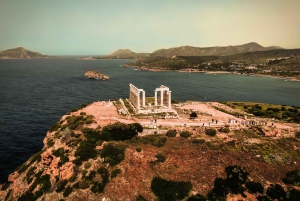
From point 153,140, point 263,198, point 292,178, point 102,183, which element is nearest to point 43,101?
point 153,140

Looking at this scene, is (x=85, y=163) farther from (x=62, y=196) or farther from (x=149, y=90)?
(x=149, y=90)

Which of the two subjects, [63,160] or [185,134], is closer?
[63,160]

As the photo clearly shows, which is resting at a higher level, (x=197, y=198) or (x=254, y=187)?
(x=254, y=187)

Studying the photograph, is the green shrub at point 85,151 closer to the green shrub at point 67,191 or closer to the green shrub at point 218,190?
the green shrub at point 67,191

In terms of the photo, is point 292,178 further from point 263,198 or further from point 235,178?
point 235,178

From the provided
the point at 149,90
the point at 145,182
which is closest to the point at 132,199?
the point at 145,182

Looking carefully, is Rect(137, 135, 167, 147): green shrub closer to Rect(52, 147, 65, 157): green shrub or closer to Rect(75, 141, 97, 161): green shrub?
Rect(75, 141, 97, 161): green shrub
